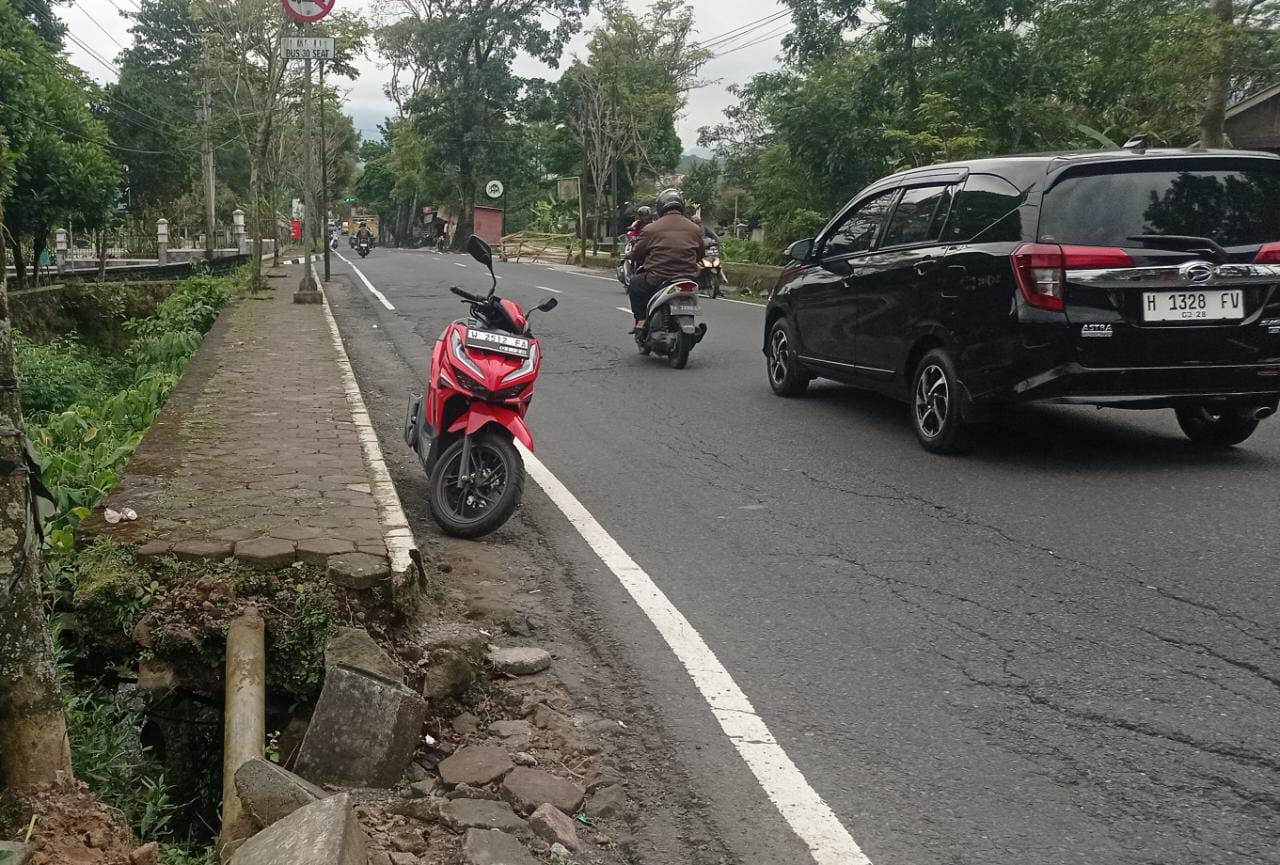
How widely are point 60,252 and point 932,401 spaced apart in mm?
31696

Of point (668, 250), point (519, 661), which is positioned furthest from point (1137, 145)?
point (668, 250)

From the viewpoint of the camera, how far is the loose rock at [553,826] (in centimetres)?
306

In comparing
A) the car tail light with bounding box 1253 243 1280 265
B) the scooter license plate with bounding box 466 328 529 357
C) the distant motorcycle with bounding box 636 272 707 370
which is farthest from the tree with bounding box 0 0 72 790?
the distant motorcycle with bounding box 636 272 707 370

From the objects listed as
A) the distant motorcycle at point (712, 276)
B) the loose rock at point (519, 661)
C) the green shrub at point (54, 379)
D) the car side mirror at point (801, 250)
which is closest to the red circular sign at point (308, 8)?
the green shrub at point (54, 379)

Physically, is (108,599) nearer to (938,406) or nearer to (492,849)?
(492,849)

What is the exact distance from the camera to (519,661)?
4168 millimetres

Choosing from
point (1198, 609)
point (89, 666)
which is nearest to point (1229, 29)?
point (1198, 609)

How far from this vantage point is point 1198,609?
15.1 ft

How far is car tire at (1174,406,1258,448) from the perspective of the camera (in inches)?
285

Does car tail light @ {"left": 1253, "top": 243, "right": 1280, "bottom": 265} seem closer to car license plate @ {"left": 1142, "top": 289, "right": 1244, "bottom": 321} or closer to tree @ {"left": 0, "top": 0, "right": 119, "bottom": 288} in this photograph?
car license plate @ {"left": 1142, "top": 289, "right": 1244, "bottom": 321}

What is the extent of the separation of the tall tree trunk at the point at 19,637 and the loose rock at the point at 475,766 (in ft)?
3.30

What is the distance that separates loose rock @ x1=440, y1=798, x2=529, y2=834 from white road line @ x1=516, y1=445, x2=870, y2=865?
0.71 m

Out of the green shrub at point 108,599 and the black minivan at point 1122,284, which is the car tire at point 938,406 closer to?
the black minivan at point 1122,284

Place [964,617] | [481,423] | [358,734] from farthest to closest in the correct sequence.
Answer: [481,423]
[964,617]
[358,734]
